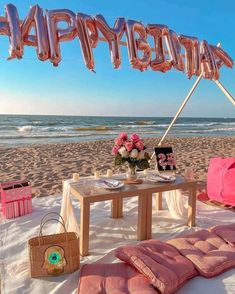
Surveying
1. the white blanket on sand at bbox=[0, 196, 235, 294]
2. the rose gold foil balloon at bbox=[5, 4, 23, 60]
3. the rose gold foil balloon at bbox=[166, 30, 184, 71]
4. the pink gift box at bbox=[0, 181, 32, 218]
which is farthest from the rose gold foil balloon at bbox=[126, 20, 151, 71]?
the pink gift box at bbox=[0, 181, 32, 218]

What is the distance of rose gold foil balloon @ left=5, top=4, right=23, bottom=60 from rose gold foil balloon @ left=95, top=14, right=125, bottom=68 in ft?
3.16

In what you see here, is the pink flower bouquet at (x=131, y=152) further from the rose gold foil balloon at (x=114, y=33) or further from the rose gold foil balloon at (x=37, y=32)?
the rose gold foil balloon at (x=37, y=32)

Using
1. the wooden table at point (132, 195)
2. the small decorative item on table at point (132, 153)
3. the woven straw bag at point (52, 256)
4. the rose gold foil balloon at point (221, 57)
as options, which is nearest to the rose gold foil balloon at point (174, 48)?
the rose gold foil balloon at point (221, 57)

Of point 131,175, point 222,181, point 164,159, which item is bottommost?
point 222,181

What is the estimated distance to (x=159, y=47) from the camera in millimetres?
3959

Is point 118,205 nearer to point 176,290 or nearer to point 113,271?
point 113,271

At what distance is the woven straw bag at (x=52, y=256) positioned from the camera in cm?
225

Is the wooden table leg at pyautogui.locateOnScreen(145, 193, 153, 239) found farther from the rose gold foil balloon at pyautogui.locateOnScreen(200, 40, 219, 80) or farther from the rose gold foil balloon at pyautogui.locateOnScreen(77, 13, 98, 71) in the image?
the rose gold foil balloon at pyautogui.locateOnScreen(200, 40, 219, 80)

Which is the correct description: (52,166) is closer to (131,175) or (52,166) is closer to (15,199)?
(15,199)

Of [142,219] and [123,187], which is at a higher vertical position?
[123,187]

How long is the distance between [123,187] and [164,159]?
2.97ft

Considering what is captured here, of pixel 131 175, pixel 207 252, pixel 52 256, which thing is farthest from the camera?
pixel 131 175

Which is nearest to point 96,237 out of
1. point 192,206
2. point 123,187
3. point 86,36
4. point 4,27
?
point 123,187

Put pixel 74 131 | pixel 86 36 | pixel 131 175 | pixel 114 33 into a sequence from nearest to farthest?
pixel 131 175 → pixel 86 36 → pixel 114 33 → pixel 74 131
